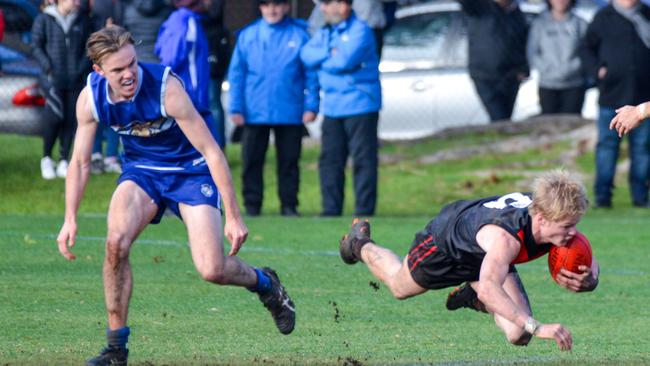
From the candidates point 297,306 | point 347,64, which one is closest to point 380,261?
point 297,306

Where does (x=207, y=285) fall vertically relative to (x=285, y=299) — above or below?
below

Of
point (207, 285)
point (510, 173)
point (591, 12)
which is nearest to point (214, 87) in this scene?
point (510, 173)

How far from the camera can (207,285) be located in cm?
1063

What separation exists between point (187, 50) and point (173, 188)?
6316 millimetres

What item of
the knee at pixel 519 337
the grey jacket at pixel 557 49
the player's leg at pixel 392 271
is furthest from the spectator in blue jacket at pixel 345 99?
the knee at pixel 519 337

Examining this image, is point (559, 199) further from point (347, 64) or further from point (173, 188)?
point (347, 64)

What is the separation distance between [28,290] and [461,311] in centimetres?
293

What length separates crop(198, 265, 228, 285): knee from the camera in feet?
25.2

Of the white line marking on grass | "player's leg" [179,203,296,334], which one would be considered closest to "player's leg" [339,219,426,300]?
"player's leg" [179,203,296,334]

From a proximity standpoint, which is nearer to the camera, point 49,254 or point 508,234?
point 508,234

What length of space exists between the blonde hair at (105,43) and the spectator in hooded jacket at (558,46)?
11147mm

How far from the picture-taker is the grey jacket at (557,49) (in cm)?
1781

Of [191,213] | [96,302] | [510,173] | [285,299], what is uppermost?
[191,213]

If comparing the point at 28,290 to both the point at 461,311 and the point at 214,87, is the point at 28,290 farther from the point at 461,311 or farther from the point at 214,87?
the point at 214,87
